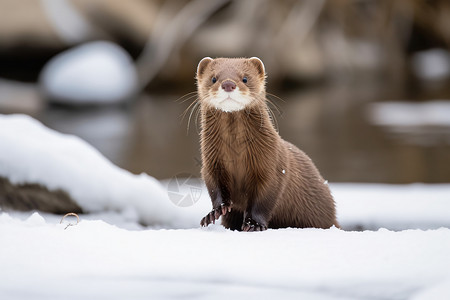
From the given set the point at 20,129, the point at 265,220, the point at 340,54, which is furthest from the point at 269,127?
the point at 340,54

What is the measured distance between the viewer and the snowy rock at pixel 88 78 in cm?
943

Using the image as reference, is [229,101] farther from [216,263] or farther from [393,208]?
[393,208]

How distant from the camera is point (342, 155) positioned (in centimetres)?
667

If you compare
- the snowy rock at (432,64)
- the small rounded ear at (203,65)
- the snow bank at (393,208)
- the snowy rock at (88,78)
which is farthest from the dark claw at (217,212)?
the snowy rock at (432,64)

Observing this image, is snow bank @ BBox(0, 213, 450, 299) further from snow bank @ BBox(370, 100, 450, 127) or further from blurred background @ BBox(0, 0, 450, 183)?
snow bank @ BBox(370, 100, 450, 127)

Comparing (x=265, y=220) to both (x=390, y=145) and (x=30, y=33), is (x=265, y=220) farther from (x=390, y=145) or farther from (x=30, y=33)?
(x=30, y=33)

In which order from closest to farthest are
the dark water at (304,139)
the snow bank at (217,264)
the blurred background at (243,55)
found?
1. the snow bank at (217,264)
2. the dark water at (304,139)
3. the blurred background at (243,55)

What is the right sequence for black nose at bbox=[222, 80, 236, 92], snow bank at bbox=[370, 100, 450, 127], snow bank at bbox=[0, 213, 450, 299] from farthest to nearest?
snow bank at bbox=[370, 100, 450, 127]
black nose at bbox=[222, 80, 236, 92]
snow bank at bbox=[0, 213, 450, 299]

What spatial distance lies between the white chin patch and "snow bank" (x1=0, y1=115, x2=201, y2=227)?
0.86 metres

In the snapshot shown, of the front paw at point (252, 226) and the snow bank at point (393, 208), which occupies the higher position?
the snow bank at point (393, 208)

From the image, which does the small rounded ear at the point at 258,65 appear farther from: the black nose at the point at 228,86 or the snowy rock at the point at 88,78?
the snowy rock at the point at 88,78

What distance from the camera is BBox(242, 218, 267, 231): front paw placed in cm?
233

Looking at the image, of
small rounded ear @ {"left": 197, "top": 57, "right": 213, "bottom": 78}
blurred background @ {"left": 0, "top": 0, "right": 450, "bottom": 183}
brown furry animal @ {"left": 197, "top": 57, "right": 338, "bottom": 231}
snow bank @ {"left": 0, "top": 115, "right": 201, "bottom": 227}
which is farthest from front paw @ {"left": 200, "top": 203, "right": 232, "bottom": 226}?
blurred background @ {"left": 0, "top": 0, "right": 450, "bottom": 183}

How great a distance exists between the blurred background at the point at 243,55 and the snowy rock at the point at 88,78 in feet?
0.06
